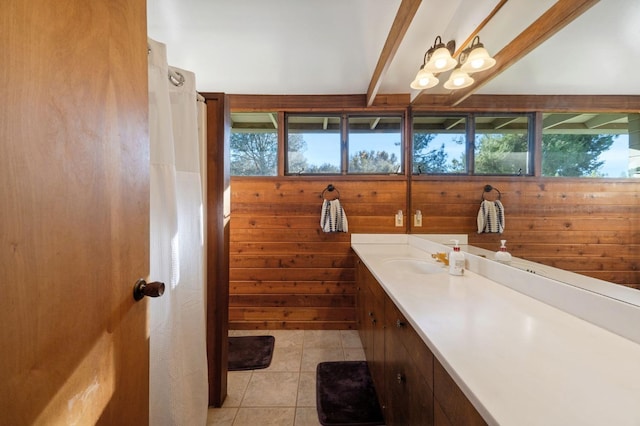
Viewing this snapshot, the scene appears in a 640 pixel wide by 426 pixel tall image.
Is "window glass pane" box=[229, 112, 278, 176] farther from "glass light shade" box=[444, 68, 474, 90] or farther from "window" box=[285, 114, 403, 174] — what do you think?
"glass light shade" box=[444, 68, 474, 90]

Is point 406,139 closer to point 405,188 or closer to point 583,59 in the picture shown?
point 405,188

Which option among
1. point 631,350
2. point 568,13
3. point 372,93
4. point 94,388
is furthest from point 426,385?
point 372,93

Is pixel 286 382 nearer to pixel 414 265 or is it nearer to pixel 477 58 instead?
pixel 414 265

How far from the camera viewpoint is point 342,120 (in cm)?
247

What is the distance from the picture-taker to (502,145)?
62.4 inches

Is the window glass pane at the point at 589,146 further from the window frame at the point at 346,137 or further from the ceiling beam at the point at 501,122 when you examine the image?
the window frame at the point at 346,137

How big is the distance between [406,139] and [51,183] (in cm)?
246

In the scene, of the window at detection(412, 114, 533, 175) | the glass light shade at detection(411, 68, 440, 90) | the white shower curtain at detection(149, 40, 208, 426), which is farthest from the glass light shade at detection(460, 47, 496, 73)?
the white shower curtain at detection(149, 40, 208, 426)

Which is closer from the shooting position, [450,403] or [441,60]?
[450,403]

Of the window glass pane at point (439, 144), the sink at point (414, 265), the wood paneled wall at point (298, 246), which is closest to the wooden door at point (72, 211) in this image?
the sink at point (414, 265)

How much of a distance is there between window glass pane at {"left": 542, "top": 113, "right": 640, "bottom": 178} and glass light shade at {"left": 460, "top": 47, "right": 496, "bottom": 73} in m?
0.43

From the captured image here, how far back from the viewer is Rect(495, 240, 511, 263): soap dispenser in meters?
1.32

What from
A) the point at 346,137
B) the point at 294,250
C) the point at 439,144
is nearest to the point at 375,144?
the point at 346,137

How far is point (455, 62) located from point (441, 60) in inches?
3.5
